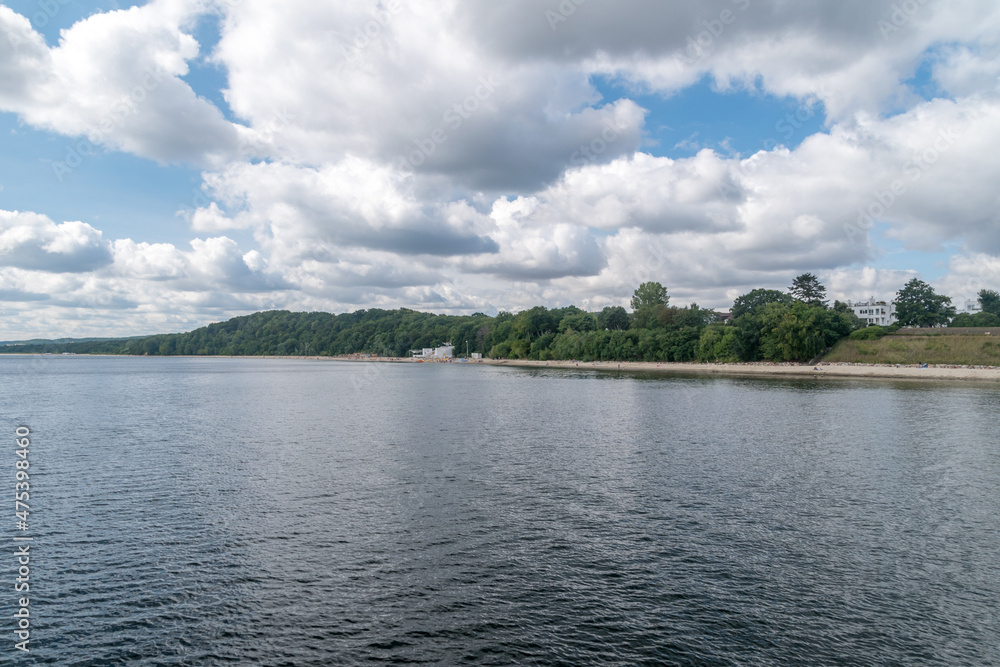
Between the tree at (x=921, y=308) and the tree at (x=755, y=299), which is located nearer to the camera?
the tree at (x=921, y=308)

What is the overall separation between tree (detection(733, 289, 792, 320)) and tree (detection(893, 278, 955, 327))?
30.4 meters

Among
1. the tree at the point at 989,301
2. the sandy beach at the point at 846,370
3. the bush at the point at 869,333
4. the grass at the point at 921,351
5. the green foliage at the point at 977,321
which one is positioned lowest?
the sandy beach at the point at 846,370

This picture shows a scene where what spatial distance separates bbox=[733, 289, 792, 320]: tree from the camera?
554 ft

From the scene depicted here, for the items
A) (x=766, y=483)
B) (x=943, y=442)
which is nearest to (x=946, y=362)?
(x=943, y=442)

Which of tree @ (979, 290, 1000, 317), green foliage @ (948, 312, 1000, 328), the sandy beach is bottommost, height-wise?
the sandy beach

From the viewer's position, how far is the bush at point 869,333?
408 feet

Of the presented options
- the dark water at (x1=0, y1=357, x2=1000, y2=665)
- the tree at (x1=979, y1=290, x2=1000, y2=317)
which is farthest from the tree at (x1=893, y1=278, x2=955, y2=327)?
the dark water at (x1=0, y1=357, x2=1000, y2=665)

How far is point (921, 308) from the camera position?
150m

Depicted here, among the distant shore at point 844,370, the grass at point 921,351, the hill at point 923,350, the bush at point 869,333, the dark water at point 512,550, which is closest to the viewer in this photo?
the dark water at point 512,550

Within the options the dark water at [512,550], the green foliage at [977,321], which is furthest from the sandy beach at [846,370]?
the dark water at [512,550]

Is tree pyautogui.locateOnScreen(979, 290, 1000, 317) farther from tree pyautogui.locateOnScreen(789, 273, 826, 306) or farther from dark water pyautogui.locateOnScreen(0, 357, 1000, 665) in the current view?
dark water pyautogui.locateOnScreen(0, 357, 1000, 665)

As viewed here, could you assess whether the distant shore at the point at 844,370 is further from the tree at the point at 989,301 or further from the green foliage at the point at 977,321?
the tree at the point at 989,301

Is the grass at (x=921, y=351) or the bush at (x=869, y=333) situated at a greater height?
the bush at (x=869, y=333)

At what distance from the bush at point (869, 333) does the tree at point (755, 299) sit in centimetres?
3859
